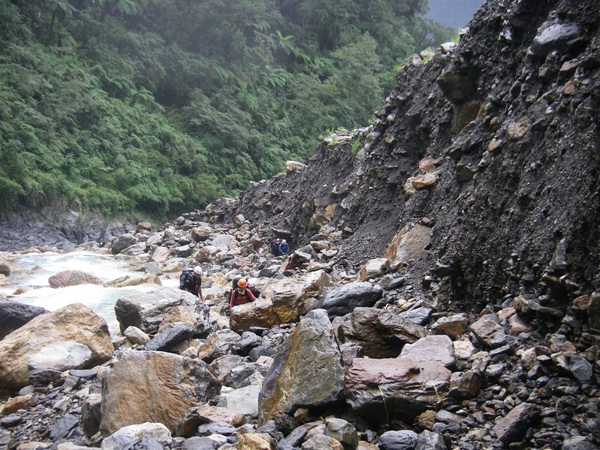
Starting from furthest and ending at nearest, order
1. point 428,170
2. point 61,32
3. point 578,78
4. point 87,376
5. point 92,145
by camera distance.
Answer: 1. point 61,32
2. point 92,145
3. point 428,170
4. point 87,376
5. point 578,78

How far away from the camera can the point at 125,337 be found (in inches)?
327

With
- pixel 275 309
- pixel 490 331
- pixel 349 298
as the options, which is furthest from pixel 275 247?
pixel 490 331

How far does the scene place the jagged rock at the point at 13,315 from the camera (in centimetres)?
859

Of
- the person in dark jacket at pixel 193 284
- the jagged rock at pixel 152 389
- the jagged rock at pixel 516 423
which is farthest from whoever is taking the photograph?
the person in dark jacket at pixel 193 284

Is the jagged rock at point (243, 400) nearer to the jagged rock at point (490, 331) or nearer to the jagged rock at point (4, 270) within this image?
the jagged rock at point (490, 331)

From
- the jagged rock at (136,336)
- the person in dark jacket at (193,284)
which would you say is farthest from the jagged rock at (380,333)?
the person in dark jacket at (193,284)

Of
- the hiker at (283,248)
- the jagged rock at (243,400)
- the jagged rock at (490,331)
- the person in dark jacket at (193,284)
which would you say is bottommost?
the jagged rock at (243,400)

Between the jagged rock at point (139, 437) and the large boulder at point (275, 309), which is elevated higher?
the large boulder at point (275, 309)

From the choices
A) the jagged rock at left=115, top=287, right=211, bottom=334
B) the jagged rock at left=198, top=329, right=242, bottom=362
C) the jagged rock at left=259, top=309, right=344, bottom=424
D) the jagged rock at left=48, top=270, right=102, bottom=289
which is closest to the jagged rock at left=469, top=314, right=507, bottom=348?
the jagged rock at left=259, top=309, right=344, bottom=424

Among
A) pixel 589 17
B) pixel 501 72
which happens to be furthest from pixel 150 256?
pixel 589 17

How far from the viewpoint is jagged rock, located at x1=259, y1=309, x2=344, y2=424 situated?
459 centimetres

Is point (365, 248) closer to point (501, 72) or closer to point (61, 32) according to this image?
point (501, 72)

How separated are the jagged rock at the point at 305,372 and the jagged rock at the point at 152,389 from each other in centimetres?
82

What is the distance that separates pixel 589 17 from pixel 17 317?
904cm
